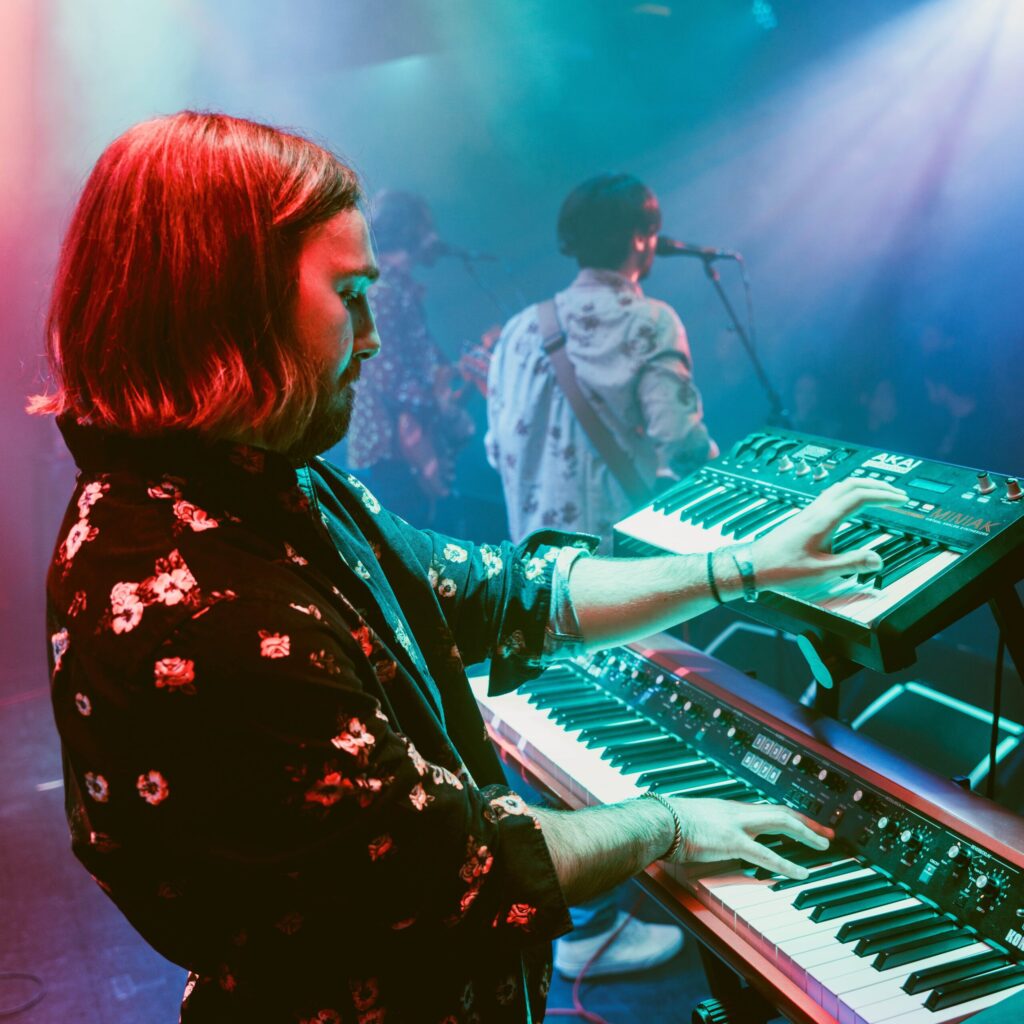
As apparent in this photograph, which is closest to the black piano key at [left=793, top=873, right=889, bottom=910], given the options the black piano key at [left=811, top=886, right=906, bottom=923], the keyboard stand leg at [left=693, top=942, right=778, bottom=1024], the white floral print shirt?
the black piano key at [left=811, top=886, right=906, bottom=923]

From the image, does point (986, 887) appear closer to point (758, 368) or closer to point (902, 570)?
point (902, 570)

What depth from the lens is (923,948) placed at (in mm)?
1307

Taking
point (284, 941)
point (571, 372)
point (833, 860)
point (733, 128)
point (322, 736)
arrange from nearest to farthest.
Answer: point (322, 736) < point (284, 941) < point (833, 860) < point (571, 372) < point (733, 128)

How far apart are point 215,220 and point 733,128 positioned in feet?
11.9

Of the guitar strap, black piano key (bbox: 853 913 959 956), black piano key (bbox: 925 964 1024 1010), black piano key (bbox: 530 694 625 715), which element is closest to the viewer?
black piano key (bbox: 925 964 1024 1010)

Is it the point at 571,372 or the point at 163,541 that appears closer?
the point at 163,541

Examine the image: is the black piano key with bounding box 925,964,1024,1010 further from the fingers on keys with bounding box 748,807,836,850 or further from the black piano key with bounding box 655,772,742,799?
the black piano key with bounding box 655,772,742,799

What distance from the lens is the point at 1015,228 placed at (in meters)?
3.25

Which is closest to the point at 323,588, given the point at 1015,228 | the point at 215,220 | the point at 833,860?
the point at 215,220

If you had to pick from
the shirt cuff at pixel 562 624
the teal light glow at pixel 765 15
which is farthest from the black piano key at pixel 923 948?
the teal light glow at pixel 765 15

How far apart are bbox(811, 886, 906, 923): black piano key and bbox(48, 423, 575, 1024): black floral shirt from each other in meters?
0.41

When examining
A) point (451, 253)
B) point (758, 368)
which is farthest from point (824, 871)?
point (451, 253)

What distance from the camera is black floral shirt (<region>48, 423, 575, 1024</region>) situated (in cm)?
105

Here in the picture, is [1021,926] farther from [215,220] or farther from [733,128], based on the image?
[733,128]
